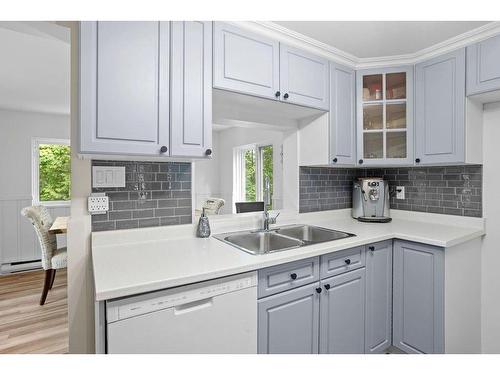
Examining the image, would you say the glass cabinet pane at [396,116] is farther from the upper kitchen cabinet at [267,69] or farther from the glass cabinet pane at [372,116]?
the upper kitchen cabinet at [267,69]

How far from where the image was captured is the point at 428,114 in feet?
6.78

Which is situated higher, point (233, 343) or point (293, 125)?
point (293, 125)

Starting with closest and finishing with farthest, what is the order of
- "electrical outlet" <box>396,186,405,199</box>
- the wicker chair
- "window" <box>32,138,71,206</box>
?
"electrical outlet" <box>396,186,405,199</box>
the wicker chair
"window" <box>32,138,71,206</box>

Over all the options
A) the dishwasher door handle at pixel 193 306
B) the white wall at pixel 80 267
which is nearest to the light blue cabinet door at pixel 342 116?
the dishwasher door handle at pixel 193 306

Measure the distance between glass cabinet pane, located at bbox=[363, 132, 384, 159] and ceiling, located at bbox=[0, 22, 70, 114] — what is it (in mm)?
2076

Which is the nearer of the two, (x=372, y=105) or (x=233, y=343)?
(x=233, y=343)

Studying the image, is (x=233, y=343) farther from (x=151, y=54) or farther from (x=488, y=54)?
(x=488, y=54)

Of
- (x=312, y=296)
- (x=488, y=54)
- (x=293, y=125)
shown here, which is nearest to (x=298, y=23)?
(x=293, y=125)

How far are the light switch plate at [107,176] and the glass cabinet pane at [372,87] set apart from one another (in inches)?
72.9

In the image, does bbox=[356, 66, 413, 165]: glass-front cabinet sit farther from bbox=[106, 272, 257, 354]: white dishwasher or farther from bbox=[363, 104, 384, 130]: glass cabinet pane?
bbox=[106, 272, 257, 354]: white dishwasher

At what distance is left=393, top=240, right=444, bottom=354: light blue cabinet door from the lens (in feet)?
5.71

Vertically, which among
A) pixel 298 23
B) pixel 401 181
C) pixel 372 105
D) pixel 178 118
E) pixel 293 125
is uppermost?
pixel 298 23

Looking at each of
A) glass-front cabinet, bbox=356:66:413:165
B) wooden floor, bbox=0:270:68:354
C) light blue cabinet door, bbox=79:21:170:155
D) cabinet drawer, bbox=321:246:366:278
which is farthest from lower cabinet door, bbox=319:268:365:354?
wooden floor, bbox=0:270:68:354
